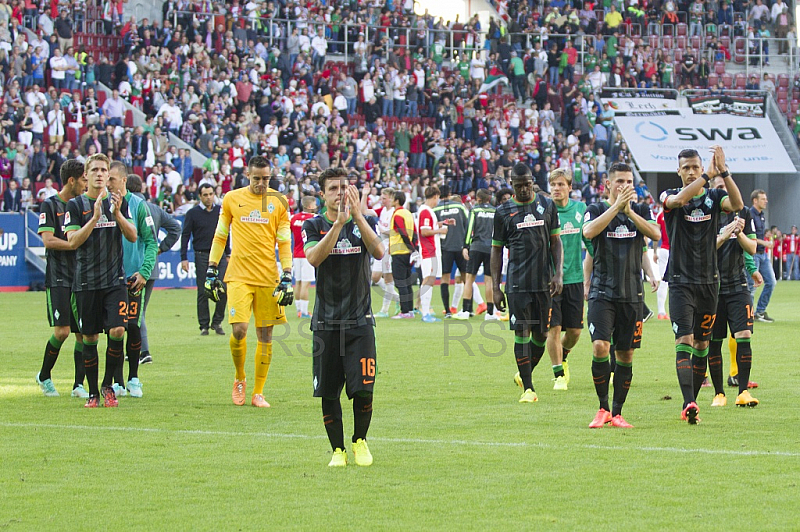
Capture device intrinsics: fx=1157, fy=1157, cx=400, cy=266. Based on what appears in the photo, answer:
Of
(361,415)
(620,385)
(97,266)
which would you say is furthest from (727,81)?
(361,415)

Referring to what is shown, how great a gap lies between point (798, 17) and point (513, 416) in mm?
44580

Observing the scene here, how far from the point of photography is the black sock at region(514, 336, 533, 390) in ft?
35.2

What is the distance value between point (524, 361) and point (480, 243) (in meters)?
9.87

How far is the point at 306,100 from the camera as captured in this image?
35219mm

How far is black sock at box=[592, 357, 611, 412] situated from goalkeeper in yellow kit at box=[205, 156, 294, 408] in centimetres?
297

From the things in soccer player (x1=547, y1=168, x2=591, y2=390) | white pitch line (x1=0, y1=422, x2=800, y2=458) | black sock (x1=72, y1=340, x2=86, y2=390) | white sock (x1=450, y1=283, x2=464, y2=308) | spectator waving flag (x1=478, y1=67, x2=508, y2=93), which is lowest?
white sock (x1=450, y1=283, x2=464, y2=308)

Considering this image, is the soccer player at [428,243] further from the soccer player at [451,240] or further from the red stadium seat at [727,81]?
the red stadium seat at [727,81]

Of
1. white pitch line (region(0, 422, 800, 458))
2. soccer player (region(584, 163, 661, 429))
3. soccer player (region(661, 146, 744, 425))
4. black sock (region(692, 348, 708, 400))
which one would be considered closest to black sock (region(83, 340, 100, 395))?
white pitch line (region(0, 422, 800, 458))

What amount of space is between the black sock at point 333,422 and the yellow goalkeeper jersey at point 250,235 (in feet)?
10.2

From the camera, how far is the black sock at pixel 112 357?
10531 millimetres

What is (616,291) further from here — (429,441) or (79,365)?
(79,365)

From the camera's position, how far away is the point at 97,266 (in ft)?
33.8

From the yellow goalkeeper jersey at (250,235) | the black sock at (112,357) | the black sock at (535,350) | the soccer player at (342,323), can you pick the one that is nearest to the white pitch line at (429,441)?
the soccer player at (342,323)

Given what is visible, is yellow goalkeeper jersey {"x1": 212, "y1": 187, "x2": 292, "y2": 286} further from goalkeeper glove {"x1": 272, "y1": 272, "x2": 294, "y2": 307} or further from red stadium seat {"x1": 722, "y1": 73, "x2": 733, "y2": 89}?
red stadium seat {"x1": 722, "y1": 73, "x2": 733, "y2": 89}
